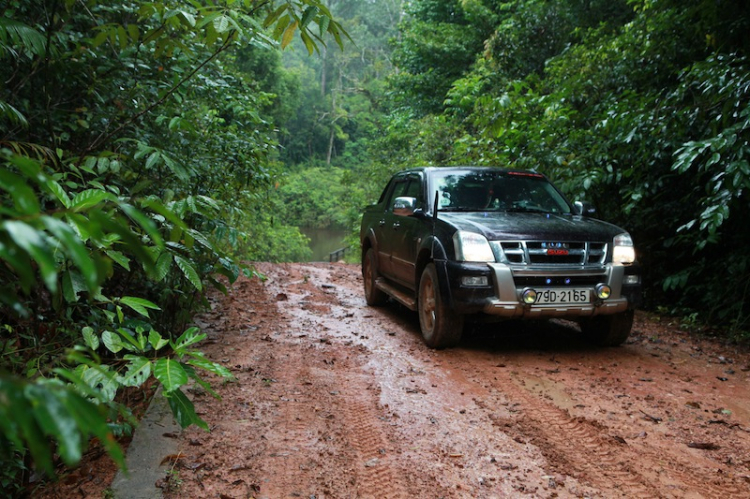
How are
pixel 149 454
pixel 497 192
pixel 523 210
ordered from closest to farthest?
pixel 149 454, pixel 523 210, pixel 497 192

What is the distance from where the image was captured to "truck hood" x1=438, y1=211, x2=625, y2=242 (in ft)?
17.0

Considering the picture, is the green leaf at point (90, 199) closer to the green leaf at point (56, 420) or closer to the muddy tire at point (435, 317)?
the green leaf at point (56, 420)

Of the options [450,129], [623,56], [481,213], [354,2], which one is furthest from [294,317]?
[354,2]

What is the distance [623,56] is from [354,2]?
2230 inches

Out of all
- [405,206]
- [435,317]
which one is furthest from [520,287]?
[405,206]

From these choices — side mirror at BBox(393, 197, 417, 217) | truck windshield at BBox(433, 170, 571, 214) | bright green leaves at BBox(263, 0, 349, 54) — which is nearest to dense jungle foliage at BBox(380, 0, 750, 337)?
truck windshield at BBox(433, 170, 571, 214)

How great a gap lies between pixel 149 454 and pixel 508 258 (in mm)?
3299

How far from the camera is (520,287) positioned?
5.03 meters

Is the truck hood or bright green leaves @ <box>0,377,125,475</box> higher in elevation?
bright green leaves @ <box>0,377,125,475</box>

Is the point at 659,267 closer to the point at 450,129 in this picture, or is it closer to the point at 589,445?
the point at 589,445

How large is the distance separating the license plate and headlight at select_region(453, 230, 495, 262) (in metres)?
0.53

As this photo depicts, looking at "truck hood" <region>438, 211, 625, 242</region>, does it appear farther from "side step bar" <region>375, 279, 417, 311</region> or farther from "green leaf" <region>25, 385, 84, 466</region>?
"green leaf" <region>25, 385, 84, 466</region>

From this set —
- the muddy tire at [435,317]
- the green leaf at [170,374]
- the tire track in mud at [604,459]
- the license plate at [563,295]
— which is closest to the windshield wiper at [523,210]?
the muddy tire at [435,317]

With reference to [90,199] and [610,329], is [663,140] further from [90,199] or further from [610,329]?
[90,199]
